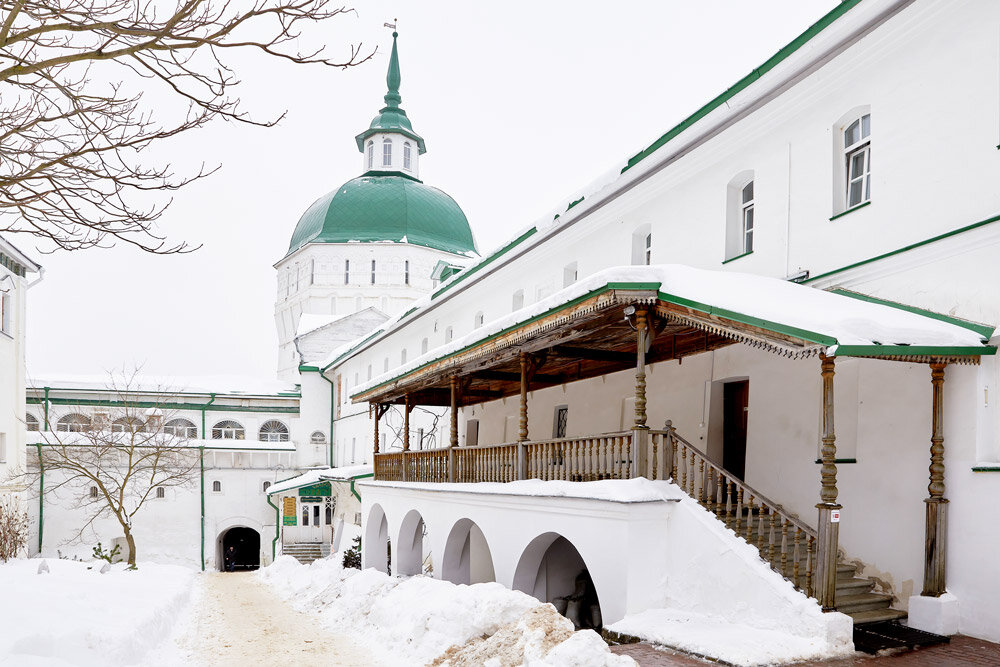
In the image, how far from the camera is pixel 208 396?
38031 mm

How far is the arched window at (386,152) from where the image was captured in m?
47.4

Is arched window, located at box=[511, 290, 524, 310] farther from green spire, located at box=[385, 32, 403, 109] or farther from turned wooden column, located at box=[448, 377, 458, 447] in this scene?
green spire, located at box=[385, 32, 403, 109]

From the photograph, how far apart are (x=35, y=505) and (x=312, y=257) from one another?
18.0 metres

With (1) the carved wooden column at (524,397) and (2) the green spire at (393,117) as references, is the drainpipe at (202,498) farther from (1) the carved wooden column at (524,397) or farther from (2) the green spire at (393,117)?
(1) the carved wooden column at (524,397)

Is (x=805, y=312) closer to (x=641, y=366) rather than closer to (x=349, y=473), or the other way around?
(x=641, y=366)

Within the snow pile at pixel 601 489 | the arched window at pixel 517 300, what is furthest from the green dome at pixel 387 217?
the snow pile at pixel 601 489

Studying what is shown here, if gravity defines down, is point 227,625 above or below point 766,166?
below

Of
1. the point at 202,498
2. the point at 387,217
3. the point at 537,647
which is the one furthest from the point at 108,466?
the point at 537,647

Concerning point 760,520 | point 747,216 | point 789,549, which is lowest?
point 789,549

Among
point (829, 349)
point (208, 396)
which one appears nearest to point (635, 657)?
point (829, 349)

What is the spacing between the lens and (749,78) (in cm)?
1143

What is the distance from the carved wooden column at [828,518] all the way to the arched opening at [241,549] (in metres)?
35.0

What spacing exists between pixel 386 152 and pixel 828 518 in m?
42.8

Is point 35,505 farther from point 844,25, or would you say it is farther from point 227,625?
point 844,25
